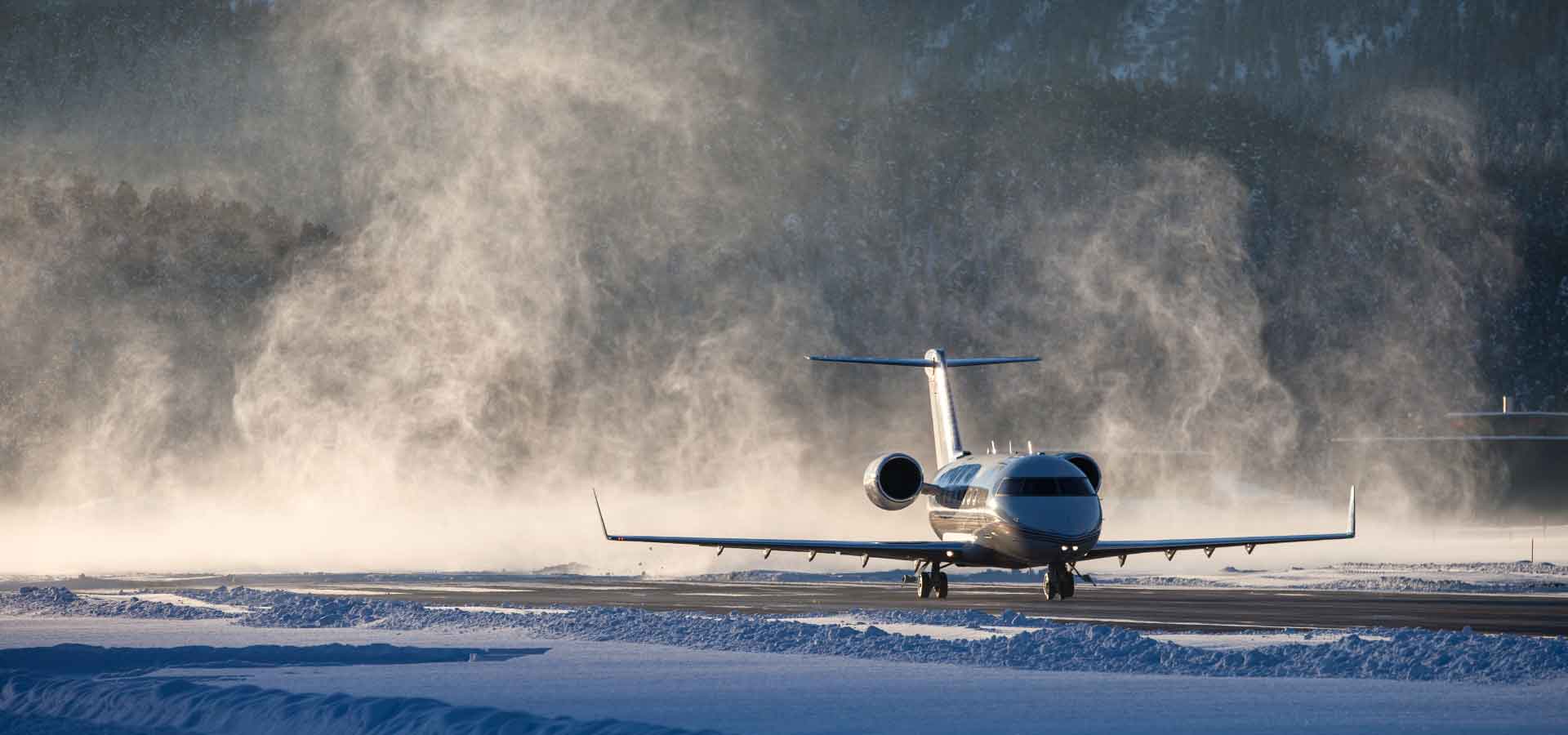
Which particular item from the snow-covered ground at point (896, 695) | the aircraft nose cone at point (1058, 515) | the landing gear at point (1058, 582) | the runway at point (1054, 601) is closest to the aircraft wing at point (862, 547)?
the runway at point (1054, 601)

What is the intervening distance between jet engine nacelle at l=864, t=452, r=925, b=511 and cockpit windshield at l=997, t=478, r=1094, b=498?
23.1ft

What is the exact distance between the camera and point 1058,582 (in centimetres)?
4688

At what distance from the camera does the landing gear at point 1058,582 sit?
153 ft

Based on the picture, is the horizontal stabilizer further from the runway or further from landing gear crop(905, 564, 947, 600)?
landing gear crop(905, 564, 947, 600)

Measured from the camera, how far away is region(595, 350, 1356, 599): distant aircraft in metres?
44.6

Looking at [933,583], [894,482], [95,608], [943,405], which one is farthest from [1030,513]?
[95,608]

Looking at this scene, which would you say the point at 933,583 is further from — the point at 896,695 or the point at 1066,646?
the point at 896,695

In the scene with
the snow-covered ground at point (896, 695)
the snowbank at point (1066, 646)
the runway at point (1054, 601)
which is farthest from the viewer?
the runway at point (1054, 601)

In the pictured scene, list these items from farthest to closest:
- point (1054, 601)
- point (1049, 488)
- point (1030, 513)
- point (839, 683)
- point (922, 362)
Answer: point (922, 362), point (1054, 601), point (1049, 488), point (1030, 513), point (839, 683)

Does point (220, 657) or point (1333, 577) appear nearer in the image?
point (220, 657)

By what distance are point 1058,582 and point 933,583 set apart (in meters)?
4.13

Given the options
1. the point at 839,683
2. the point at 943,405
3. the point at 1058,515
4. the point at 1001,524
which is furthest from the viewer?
the point at 943,405

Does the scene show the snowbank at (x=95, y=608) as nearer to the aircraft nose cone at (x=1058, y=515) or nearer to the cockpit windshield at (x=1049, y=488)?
the aircraft nose cone at (x=1058, y=515)

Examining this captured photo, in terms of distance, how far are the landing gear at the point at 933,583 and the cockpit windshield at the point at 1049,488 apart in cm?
507
